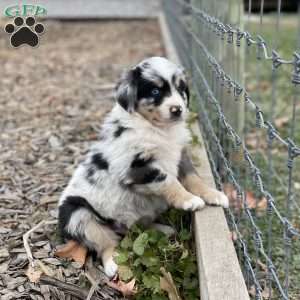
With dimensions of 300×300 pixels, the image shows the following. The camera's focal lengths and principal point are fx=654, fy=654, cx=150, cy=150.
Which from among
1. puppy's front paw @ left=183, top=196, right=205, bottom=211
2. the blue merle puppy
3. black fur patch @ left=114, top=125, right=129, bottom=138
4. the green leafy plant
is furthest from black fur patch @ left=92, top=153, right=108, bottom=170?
puppy's front paw @ left=183, top=196, right=205, bottom=211

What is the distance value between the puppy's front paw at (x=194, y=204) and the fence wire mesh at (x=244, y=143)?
0.20m

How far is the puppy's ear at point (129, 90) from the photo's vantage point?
3.38 meters

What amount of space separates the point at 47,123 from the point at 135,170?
2.50m

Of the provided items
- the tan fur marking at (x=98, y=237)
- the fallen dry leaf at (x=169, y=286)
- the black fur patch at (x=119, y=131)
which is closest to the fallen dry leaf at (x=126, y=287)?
the fallen dry leaf at (x=169, y=286)

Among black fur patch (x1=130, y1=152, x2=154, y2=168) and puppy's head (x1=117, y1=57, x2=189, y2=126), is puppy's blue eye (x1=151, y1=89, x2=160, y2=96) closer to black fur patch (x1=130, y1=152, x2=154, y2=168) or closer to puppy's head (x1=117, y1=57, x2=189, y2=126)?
puppy's head (x1=117, y1=57, x2=189, y2=126)

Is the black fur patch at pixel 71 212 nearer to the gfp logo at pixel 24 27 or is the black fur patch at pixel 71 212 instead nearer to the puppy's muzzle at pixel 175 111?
the puppy's muzzle at pixel 175 111

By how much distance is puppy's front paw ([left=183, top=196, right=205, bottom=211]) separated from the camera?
330 centimetres

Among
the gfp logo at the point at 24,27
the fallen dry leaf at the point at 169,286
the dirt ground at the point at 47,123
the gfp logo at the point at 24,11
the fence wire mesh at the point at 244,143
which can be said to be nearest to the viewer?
the fence wire mesh at the point at 244,143

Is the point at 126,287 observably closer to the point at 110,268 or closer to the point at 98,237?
the point at 110,268

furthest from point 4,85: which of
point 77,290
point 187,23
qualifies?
point 77,290

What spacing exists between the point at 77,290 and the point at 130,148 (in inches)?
30.1

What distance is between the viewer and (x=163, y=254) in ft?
10.9

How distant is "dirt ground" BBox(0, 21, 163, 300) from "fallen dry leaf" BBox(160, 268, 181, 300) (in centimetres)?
27

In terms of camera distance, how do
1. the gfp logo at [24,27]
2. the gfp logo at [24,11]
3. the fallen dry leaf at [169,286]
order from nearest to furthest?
the fallen dry leaf at [169,286], the gfp logo at [24,11], the gfp logo at [24,27]
